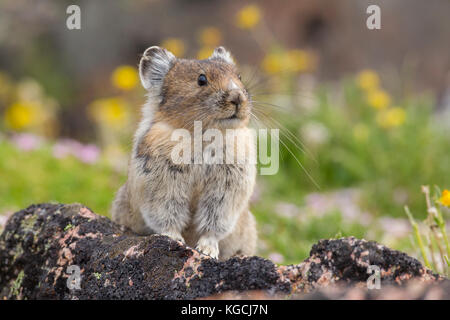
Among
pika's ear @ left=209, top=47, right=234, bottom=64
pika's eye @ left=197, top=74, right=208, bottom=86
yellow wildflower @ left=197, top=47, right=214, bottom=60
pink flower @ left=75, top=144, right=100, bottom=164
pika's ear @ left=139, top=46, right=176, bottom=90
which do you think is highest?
yellow wildflower @ left=197, top=47, right=214, bottom=60

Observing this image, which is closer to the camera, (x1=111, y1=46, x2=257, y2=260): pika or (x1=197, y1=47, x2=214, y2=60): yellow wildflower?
(x1=111, y1=46, x2=257, y2=260): pika

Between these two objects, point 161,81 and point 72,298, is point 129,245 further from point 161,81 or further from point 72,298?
point 161,81

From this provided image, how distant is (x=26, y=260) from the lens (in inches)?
200

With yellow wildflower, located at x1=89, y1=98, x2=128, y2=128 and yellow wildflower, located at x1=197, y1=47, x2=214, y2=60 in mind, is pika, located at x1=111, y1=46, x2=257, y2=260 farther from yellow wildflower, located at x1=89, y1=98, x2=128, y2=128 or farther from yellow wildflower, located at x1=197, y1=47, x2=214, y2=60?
yellow wildflower, located at x1=89, y1=98, x2=128, y2=128

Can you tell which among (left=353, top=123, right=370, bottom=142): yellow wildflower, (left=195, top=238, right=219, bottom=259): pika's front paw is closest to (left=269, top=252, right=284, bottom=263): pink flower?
(left=195, top=238, right=219, bottom=259): pika's front paw

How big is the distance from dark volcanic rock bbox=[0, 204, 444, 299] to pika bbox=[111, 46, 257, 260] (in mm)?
437

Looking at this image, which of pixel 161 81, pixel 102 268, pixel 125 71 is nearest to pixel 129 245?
pixel 102 268

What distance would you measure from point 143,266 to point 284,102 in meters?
Answer: 8.61

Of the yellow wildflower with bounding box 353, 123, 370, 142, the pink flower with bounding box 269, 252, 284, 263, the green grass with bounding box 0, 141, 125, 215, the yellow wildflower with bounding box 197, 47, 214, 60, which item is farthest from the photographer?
the yellow wildflower with bounding box 353, 123, 370, 142

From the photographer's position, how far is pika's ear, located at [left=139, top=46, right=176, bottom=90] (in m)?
5.58

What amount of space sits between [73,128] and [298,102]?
8082 mm

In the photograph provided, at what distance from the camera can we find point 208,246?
16.9 feet

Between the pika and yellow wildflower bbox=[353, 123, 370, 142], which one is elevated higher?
yellow wildflower bbox=[353, 123, 370, 142]

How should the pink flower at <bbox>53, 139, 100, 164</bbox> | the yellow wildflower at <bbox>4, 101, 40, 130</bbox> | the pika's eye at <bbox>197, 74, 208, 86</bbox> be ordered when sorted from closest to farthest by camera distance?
the pika's eye at <bbox>197, 74, 208, 86</bbox>
the pink flower at <bbox>53, 139, 100, 164</bbox>
the yellow wildflower at <bbox>4, 101, 40, 130</bbox>
